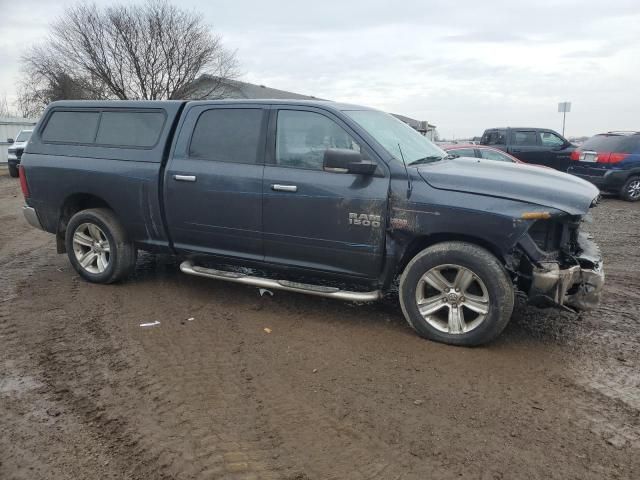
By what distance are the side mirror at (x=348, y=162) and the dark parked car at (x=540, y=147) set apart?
12.5 meters

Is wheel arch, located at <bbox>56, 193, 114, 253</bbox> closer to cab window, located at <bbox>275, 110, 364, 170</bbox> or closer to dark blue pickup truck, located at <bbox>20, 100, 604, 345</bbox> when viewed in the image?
dark blue pickup truck, located at <bbox>20, 100, 604, 345</bbox>

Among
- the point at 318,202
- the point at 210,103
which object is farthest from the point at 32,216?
the point at 318,202

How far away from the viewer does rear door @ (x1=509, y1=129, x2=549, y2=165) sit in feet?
50.0

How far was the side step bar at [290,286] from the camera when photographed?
4199mm

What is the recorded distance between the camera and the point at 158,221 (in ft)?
16.7

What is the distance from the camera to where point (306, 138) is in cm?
446

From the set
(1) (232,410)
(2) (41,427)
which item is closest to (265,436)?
(1) (232,410)

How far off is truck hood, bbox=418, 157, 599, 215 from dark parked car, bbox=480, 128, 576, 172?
11.7m

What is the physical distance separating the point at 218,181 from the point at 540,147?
13.1m

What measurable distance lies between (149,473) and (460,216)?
2.66 m

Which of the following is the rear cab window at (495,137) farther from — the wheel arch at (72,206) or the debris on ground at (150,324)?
the debris on ground at (150,324)

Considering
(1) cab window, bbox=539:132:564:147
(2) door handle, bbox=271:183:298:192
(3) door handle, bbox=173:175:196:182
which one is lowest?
(2) door handle, bbox=271:183:298:192

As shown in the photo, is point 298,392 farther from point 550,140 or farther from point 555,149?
point 550,140

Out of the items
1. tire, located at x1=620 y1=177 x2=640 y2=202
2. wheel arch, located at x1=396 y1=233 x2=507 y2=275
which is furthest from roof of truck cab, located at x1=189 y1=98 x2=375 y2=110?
tire, located at x1=620 y1=177 x2=640 y2=202
